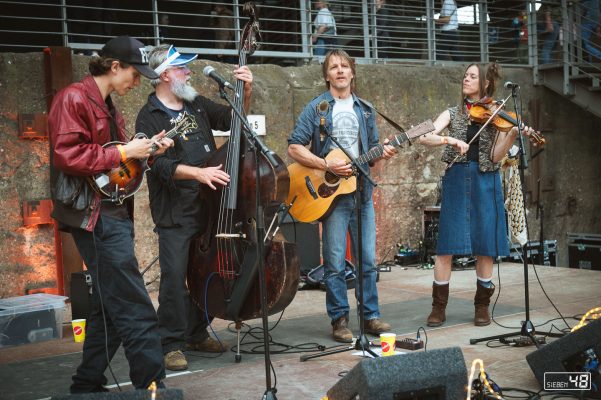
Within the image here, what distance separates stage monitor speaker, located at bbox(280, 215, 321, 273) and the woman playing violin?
108 inches

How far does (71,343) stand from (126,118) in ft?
8.99

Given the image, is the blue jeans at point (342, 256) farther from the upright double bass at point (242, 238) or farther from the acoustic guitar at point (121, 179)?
the acoustic guitar at point (121, 179)

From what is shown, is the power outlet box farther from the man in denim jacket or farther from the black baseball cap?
the black baseball cap

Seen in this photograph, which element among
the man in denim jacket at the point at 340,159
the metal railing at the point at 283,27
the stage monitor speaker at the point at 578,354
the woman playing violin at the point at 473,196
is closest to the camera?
the stage monitor speaker at the point at 578,354

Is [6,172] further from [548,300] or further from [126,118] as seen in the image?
[548,300]

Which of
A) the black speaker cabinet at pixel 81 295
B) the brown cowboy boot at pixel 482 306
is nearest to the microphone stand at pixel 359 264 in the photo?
the brown cowboy boot at pixel 482 306

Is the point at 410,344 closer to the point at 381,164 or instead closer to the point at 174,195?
the point at 174,195

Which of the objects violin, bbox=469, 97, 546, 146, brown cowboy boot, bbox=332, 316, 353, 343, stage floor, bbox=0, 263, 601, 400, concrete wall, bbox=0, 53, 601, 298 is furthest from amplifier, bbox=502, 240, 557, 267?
brown cowboy boot, bbox=332, 316, 353, 343

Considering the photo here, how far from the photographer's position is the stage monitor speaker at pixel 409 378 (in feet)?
9.55

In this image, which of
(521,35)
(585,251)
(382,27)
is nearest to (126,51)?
(382,27)

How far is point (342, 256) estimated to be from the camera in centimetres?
539

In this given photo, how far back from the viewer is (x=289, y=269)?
4648 millimetres

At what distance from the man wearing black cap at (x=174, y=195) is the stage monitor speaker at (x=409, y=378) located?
1776mm

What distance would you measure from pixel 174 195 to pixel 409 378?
7.55 ft
